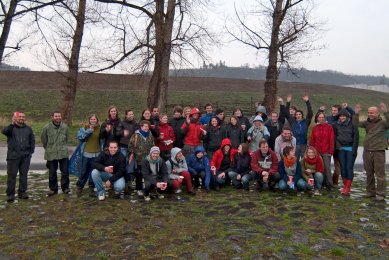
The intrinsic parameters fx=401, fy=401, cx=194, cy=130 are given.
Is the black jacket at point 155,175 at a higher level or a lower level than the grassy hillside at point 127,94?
lower

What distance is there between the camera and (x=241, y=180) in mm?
9156

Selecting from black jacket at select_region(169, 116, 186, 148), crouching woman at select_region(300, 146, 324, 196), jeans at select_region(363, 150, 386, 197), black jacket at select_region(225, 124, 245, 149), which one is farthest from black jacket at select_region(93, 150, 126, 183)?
jeans at select_region(363, 150, 386, 197)

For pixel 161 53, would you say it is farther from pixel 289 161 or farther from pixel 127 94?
pixel 127 94

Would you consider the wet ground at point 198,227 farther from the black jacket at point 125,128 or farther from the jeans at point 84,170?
the black jacket at point 125,128

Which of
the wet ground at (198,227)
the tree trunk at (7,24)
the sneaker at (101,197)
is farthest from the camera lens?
the tree trunk at (7,24)

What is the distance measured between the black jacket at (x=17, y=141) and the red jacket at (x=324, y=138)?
6.41 m

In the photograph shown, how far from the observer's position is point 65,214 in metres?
7.12

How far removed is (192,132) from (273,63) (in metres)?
8.39

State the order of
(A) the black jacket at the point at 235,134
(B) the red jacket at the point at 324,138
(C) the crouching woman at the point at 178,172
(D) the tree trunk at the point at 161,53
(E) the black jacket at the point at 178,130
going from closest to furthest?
(C) the crouching woman at the point at 178,172, (B) the red jacket at the point at 324,138, (E) the black jacket at the point at 178,130, (A) the black jacket at the point at 235,134, (D) the tree trunk at the point at 161,53

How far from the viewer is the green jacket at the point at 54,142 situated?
8.58 metres

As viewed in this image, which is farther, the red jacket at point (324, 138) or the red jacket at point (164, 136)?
the red jacket at point (164, 136)

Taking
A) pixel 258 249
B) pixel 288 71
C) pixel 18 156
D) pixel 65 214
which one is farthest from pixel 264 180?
pixel 288 71

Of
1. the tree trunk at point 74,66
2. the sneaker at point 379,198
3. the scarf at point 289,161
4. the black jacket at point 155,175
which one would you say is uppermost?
the tree trunk at point 74,66

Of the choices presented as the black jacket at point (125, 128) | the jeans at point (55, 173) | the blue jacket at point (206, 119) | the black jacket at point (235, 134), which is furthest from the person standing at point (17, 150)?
the black jacket at point (235, 134)
